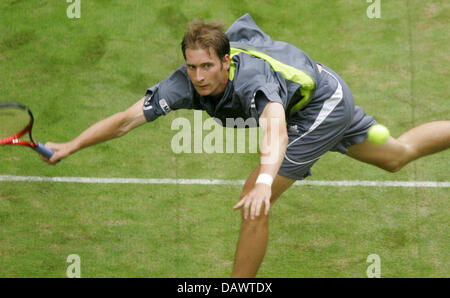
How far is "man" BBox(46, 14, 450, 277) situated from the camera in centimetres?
620

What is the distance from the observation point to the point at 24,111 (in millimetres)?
6660

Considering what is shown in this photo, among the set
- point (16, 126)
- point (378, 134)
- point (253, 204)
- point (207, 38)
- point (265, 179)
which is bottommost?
point (253, 204)

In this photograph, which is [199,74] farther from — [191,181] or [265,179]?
[191,181]

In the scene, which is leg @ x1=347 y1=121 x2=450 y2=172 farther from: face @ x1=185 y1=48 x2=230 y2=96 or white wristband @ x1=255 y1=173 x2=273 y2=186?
white wristband @ x1=255 y1=173 x2=273 y2=186

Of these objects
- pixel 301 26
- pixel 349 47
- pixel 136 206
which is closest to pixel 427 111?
pixel 349 47

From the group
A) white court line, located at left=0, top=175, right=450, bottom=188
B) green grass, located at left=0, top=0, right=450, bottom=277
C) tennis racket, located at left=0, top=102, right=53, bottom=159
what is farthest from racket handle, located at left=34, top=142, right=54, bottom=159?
white court line, located at left=0, top=175, right=450, bottom=188

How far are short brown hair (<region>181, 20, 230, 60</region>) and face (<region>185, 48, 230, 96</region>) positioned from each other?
37 millimetres

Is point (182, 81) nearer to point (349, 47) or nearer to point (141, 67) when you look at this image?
point (141, 67)

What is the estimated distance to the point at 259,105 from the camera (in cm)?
623

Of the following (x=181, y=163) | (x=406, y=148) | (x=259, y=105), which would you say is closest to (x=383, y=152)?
(x=406, y=148)

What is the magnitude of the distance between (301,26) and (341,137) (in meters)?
4.39

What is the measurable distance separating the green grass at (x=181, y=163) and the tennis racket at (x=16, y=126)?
60.7 inches

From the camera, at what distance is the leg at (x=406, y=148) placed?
7641 millimetres

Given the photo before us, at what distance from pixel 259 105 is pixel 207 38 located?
2.31ft
